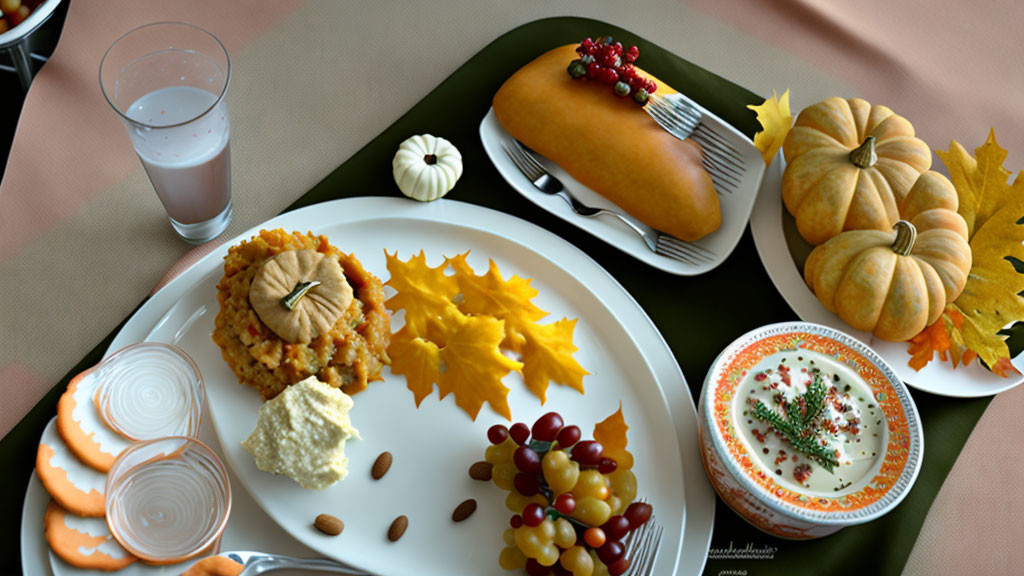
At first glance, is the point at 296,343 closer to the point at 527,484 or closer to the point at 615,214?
the point at 527,484

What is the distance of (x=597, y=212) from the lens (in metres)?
1.45

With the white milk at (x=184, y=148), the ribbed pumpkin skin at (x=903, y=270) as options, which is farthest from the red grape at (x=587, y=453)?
the white milk at (x=184, y=148)

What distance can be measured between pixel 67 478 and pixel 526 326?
693 mm

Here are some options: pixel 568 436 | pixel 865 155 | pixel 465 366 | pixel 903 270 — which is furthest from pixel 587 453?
pixel 865 155

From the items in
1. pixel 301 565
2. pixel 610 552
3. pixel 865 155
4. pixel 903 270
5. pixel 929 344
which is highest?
pixel 865 155

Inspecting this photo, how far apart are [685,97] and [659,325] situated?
46cm

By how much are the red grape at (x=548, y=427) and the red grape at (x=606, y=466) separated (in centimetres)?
8

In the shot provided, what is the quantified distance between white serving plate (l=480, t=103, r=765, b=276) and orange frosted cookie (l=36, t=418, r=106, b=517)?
81 centimetres

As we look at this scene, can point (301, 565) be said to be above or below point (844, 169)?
below

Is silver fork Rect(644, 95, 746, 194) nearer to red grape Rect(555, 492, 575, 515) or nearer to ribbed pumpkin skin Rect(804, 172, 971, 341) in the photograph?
ribbed pumpkin skin Rect(804, 172, 971, 341)

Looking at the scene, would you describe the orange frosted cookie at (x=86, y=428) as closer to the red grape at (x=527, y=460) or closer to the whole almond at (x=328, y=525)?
the whole almond at (x=328, y=525)

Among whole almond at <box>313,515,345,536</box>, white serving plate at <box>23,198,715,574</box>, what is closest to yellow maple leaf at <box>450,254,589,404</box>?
white serving plate at <box>23,198,715,574</box>

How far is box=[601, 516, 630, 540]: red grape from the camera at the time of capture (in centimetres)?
109

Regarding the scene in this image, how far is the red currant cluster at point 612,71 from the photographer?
57.9 inches
